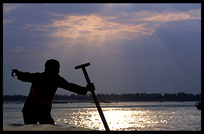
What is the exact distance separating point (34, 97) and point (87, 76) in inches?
39.1

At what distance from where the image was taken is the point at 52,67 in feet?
20.4

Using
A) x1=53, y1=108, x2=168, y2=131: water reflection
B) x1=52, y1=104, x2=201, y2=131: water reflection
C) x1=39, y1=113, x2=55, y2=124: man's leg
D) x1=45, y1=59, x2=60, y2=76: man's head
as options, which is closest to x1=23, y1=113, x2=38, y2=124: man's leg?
x1=39, y1=113, x2=55, y2=124: man's leg

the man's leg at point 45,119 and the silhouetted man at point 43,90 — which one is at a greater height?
the silhouetted man at point 43,90

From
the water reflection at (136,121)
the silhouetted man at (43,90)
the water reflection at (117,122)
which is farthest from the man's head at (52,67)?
the water reflection at (117,122)

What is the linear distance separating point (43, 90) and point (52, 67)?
16.2 inches

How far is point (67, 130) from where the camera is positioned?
14.0 feet

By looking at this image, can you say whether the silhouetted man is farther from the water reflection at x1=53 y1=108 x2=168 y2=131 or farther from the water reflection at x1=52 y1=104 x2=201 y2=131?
the water reflection at x1=53 y1=108 x2=168 y2=131

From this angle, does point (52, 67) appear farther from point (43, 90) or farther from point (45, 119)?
point (45, 119)

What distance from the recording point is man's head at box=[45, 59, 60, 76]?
620 cm

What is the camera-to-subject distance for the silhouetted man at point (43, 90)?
6.17m

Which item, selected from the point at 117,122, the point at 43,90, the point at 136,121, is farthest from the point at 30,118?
the point at 136,121

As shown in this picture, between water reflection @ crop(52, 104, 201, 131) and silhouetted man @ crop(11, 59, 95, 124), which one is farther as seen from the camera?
water reflection @ crop(52, 104, 201, 131)

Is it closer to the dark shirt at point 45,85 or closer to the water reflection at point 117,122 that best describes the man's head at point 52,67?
the dark shirt at point 45,85

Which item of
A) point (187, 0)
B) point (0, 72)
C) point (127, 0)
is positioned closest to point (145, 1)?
point (127, 0)
